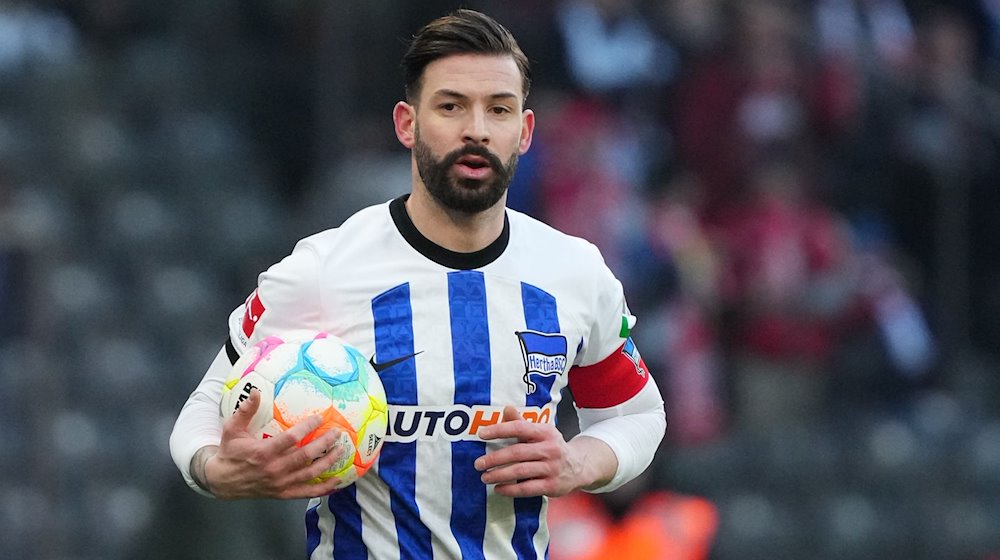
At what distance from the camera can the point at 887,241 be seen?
28.7ft

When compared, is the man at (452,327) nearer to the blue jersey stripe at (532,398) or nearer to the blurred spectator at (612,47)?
the blue jersey stripe at (532,398)

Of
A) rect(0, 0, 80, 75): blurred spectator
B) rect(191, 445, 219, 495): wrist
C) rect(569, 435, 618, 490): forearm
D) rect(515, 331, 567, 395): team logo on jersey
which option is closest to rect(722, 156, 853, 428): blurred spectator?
rect(0, 0, 80, 75): blurred spectator

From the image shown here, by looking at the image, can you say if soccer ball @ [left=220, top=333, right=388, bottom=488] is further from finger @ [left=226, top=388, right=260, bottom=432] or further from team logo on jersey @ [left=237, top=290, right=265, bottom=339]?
team logo on jersey @ [left=237, top=290, right=265, bottom=339]

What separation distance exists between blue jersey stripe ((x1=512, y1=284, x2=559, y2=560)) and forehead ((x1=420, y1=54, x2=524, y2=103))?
46cm

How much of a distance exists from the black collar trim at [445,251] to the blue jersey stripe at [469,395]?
6cm

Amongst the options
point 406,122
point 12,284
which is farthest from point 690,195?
point 406,122

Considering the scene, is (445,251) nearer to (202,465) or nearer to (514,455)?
(514,455)

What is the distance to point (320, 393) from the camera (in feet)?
11.2

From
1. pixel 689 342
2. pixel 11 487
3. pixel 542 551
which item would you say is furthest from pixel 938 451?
pixel 542 551

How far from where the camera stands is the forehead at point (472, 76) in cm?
369

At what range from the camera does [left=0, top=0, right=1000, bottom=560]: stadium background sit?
7660 mm

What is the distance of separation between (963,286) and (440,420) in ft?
17.9

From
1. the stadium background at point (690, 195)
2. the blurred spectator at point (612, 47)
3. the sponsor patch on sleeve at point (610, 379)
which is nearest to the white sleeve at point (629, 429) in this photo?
the sponsor patch on sleeve at point (610, 379)

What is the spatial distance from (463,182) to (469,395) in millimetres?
468
